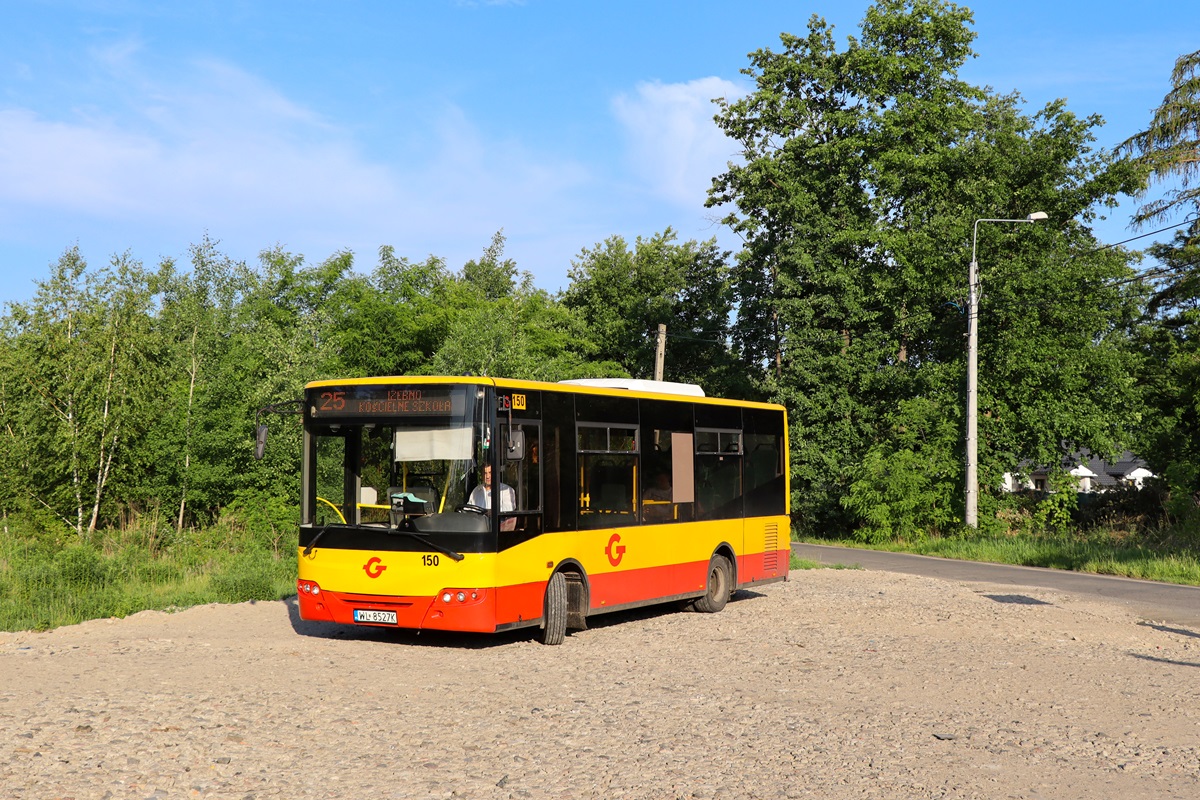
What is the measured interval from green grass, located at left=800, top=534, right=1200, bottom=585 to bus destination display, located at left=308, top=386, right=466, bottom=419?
668 inches

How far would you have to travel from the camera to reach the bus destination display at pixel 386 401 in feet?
39.4

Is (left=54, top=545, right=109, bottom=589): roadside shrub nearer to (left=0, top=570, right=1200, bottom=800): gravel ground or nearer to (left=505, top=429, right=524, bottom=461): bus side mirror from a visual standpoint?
(left=0, top=570, right=1200, bottom=800): gravel ground

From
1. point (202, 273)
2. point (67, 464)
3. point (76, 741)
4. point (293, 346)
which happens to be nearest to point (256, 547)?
point (293, 346)

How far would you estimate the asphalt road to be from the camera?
17.5m

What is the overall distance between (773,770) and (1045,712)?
322cm

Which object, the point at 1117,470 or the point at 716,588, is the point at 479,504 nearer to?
the point at 716,588

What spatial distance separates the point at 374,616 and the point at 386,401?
230cm

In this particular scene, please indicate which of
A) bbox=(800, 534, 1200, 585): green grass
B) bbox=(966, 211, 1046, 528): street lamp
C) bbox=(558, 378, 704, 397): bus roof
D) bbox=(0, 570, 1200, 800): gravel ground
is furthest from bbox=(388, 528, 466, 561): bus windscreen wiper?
bbox=(966, 211, 1046, 528): street lamp

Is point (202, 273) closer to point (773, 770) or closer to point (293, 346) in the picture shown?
point (293, 346)

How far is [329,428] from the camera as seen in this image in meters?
12.7

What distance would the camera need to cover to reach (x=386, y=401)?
1234 centimetres

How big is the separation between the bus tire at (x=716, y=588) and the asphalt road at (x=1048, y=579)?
603 centimetres

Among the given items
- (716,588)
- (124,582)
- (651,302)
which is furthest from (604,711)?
(651,302)

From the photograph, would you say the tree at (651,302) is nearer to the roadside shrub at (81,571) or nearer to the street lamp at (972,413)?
the street lamp at (972,413)
